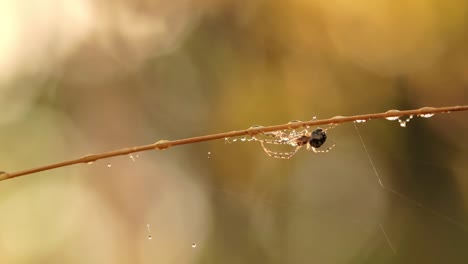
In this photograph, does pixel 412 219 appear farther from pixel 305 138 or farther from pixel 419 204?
pixel 305 138

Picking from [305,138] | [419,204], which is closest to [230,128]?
[419,204]

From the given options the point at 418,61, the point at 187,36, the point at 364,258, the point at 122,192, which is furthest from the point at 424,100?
the point at 122,192

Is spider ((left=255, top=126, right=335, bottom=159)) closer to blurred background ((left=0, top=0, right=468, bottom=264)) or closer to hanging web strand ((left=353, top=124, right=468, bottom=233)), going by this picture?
hanging web strand ((left=353, top=124, right=468, bottom=233))

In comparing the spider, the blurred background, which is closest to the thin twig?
the spider

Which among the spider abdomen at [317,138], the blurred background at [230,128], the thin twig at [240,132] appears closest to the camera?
the thin twig at [240,132]

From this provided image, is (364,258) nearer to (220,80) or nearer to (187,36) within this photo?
(220,80)

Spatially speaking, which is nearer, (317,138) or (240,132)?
(240,132)

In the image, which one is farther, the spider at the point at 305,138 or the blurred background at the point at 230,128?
the blurred background at the point at 230,128

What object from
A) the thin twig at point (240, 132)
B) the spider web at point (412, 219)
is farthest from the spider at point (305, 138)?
the spider web at point (412, 219)

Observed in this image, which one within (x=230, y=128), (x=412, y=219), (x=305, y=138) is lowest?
(x=412, y=219)

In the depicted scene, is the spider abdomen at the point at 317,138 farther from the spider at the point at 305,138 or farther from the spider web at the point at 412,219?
the spider web at the point at 412,219
